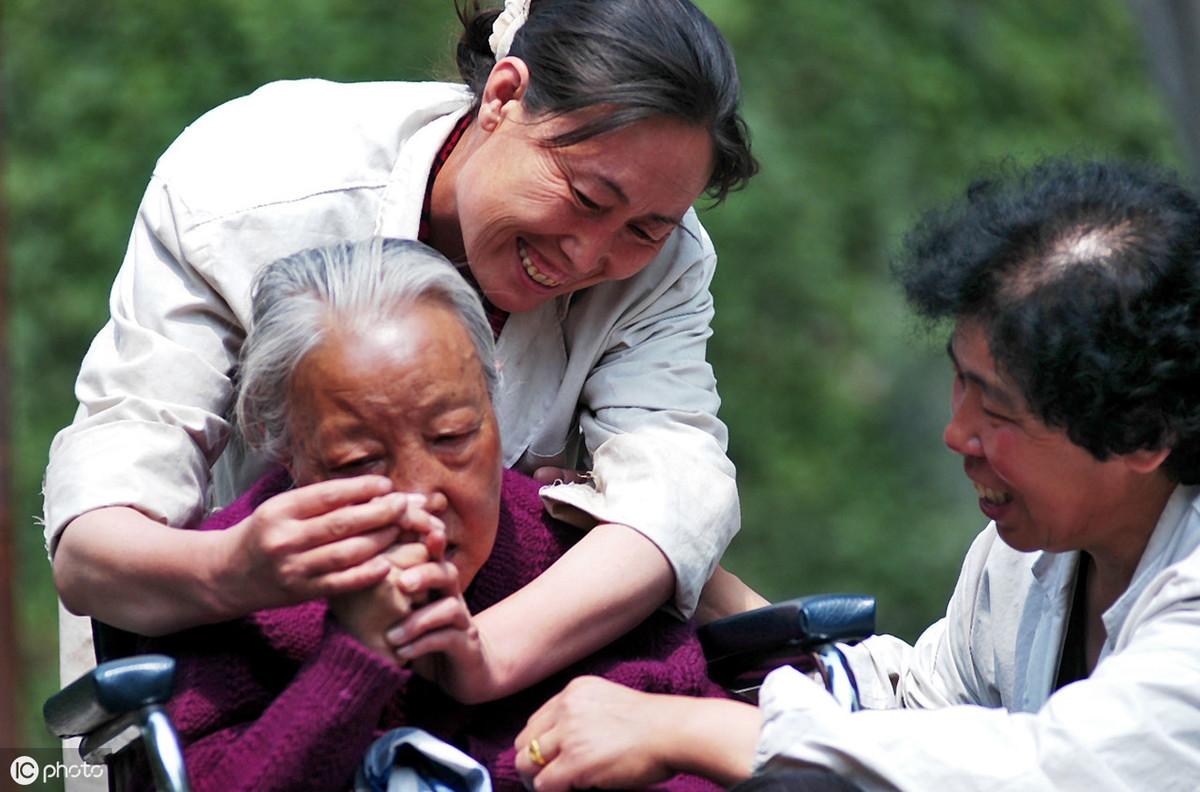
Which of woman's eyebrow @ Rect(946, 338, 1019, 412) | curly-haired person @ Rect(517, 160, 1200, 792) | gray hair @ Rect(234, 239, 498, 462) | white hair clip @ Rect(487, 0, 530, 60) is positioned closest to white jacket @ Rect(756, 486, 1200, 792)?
curly-haired person @ Rect(517, 160, 1200, 792)

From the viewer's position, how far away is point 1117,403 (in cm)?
229

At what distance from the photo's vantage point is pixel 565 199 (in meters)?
2.60

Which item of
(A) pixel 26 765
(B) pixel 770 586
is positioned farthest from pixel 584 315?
(B) pixel 770 586

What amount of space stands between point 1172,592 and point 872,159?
661 centimetres

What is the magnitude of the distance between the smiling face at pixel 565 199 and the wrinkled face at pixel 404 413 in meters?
0.33

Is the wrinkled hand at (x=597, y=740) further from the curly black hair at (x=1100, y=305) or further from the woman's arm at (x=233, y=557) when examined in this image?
the curly black hair at (x=1100, y=305)

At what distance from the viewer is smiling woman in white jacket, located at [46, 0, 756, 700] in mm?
2475

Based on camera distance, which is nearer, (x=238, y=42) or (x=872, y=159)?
(x=238, y=42)

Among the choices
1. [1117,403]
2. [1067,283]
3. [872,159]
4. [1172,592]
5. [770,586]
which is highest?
[1067,283]

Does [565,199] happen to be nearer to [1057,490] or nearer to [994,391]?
[994,391]

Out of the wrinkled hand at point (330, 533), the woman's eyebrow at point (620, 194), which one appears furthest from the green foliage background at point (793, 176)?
the wrinkled hand at point (330, 533)

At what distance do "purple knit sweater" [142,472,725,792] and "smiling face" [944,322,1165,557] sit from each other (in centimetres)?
53

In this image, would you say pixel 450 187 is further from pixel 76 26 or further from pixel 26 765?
pixel 76 26

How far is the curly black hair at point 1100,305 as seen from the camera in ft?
7.45
